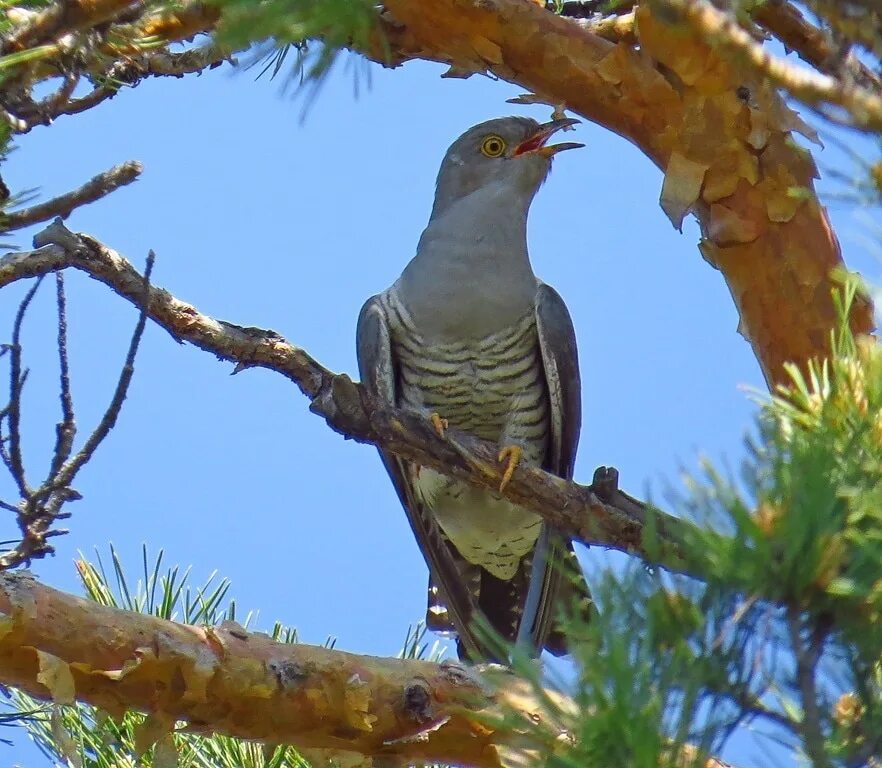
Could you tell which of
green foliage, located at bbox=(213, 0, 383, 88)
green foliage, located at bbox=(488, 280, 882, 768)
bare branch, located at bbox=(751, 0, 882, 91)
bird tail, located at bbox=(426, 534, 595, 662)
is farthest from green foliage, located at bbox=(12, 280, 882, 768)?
bird tail, located at bbox=(426, 534, 595, 662)

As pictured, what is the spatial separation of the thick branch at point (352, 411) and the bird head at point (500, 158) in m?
1.41

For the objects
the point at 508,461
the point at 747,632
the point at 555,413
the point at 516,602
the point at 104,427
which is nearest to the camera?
the point at 747,632

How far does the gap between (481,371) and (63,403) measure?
1.75 m

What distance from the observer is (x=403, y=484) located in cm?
356

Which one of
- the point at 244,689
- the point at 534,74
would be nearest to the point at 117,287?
the point at 244,689

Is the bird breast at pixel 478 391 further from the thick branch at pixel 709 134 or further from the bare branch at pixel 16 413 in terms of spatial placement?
the bare branch at pixel 16 413

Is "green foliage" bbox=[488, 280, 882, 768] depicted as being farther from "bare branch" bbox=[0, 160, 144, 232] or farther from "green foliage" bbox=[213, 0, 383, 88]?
"bare branch" bbox=[0, 160, 144, 232]

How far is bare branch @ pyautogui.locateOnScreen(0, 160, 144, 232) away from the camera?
200 cm

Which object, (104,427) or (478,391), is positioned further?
(478,391)

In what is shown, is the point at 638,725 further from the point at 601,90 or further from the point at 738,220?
the point at 601,90

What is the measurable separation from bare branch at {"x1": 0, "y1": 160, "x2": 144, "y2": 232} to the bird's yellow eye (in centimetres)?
197

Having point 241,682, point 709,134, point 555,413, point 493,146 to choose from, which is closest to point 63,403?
point 241,682

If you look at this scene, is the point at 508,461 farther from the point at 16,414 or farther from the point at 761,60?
the point at 761,60

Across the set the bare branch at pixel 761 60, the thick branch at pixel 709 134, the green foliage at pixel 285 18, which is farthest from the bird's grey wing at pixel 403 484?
the bare branch at pixel 761 60
